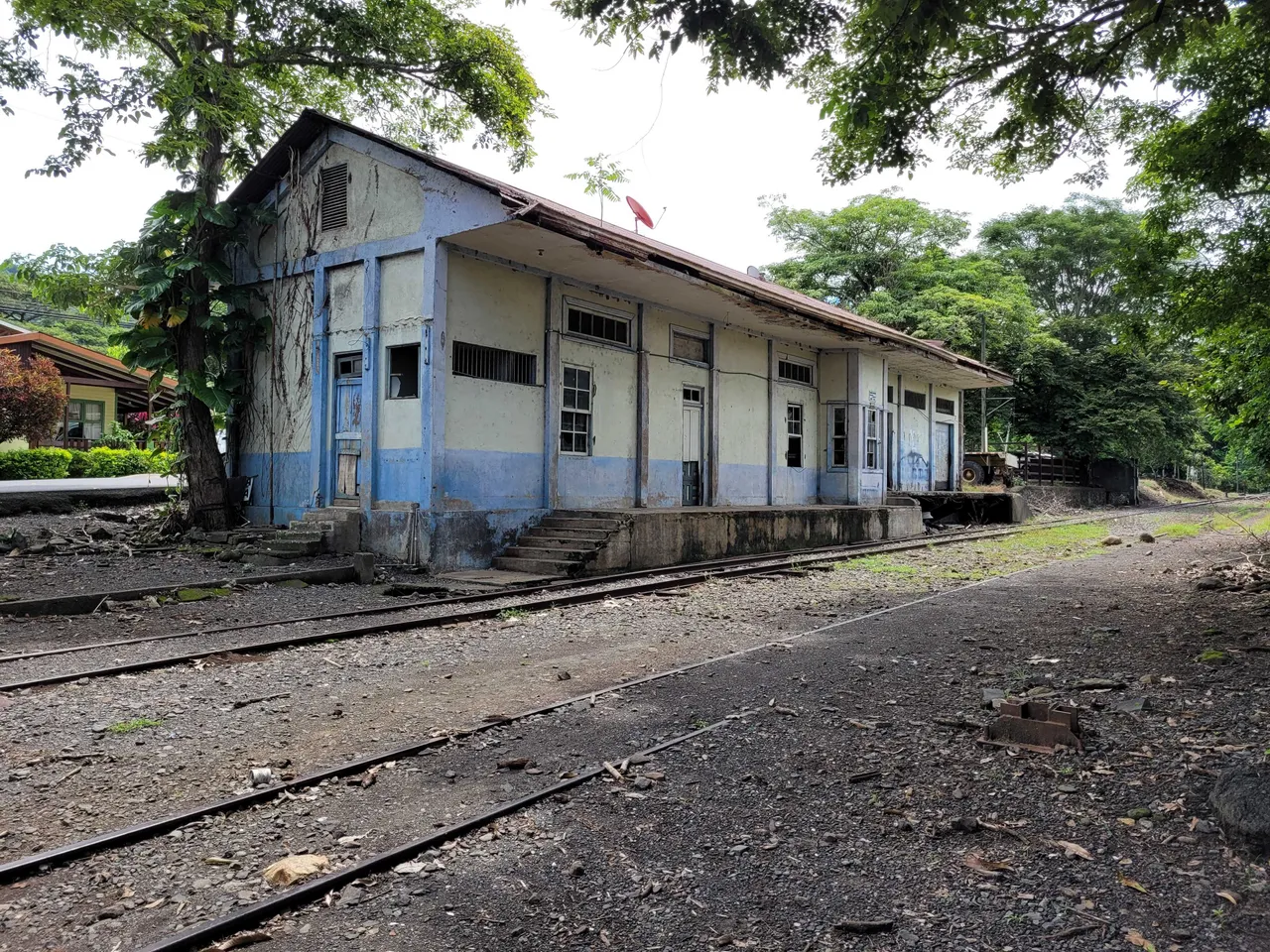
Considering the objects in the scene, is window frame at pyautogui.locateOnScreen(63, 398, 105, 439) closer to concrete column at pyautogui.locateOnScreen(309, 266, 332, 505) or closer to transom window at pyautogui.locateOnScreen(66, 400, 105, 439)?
transom window at pyautogui.locateOnScreen(66, 400, 105, 439)

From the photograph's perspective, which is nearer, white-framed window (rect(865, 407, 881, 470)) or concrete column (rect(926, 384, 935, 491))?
white-framed window (rect(865, 407, 881, 470))

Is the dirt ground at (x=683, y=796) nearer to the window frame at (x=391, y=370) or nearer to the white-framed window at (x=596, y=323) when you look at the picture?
the window frame at (x=391, y=370)

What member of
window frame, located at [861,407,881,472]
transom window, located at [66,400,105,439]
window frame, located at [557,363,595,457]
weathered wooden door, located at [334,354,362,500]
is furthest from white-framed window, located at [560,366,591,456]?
transom window, located at [66,400,105,439]

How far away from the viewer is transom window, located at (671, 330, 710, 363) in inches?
656

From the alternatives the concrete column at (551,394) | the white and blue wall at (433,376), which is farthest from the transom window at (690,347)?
the concrete column at (551,394)

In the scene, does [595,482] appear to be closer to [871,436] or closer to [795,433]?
[795,433]

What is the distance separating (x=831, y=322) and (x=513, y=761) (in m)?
15.2

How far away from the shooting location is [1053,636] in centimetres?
791

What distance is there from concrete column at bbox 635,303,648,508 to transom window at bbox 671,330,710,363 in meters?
1.08

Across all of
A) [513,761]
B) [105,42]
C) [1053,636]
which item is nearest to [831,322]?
[1053,636]

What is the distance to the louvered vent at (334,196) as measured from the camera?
13523mm

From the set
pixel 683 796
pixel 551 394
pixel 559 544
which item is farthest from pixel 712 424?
pixel 683 796

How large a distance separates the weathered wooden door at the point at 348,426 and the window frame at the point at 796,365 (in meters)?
10.2

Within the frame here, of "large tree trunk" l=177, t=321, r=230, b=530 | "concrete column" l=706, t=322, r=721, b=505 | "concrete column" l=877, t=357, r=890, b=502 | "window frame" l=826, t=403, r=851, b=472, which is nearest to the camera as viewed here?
"large tree trunk" l=177, t=321, r=230, b=530
